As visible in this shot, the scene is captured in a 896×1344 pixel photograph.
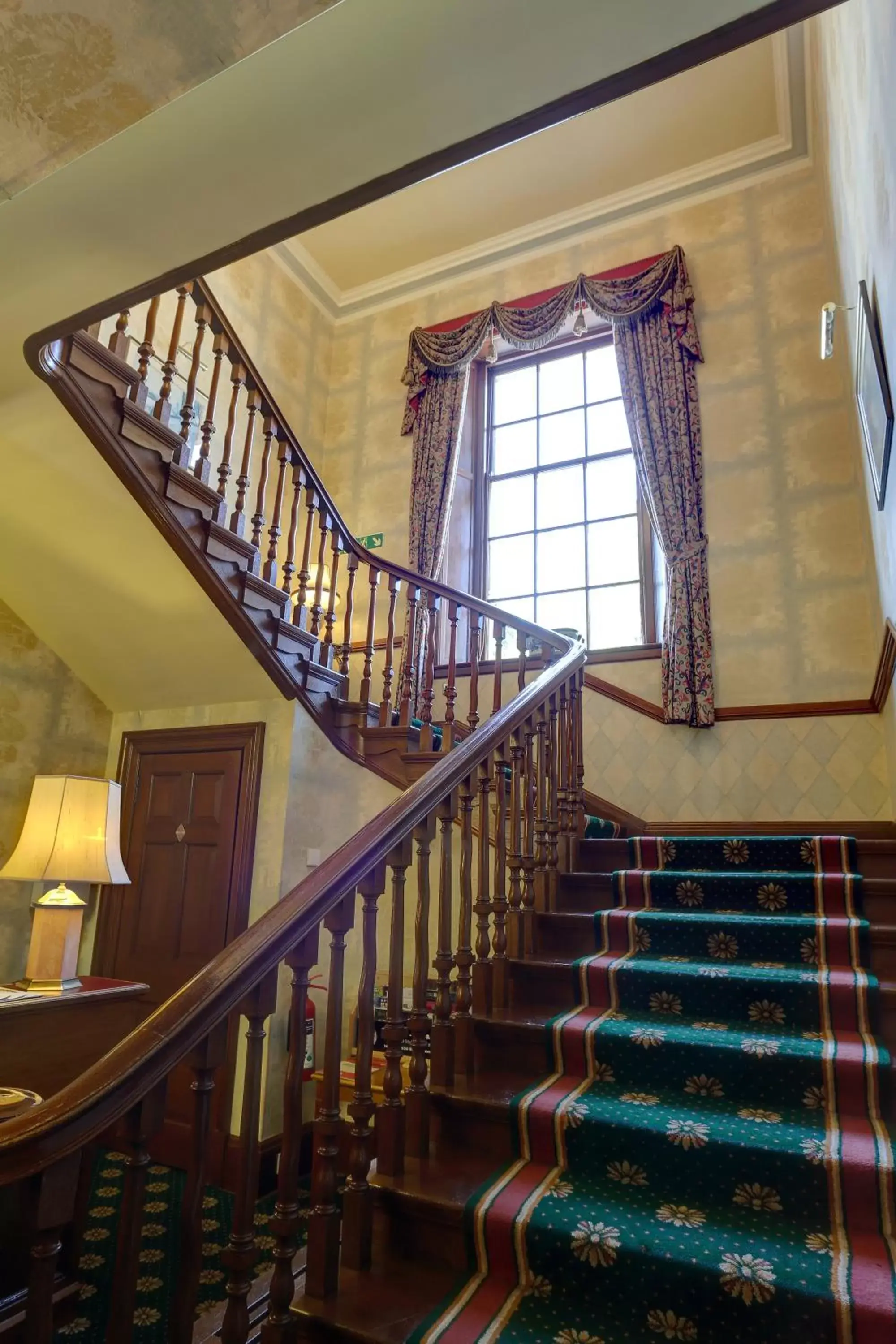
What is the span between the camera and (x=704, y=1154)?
1.67 metres

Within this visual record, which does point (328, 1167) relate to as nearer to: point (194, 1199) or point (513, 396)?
point (194, 1199)

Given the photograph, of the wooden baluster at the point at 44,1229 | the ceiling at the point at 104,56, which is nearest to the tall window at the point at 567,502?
the ceiling at the point at 104,56

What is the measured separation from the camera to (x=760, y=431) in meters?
4.64

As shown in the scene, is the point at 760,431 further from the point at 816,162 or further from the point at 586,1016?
the point at 586,1016

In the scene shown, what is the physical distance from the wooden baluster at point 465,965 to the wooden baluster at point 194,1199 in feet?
3.02

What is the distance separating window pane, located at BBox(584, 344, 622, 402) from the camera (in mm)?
5441

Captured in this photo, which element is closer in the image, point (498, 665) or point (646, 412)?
point (498, 665)

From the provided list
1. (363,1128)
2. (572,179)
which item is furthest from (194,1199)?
(572,179)

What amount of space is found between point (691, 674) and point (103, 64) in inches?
145

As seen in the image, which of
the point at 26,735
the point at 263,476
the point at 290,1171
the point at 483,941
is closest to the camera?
the point at 290,1171

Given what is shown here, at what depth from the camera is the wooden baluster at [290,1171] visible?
1.41 m

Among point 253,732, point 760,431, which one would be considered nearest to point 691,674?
point 760,431

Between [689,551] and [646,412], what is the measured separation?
1.03 meters

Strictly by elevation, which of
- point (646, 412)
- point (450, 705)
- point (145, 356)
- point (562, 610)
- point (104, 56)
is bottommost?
point (450, 705)
